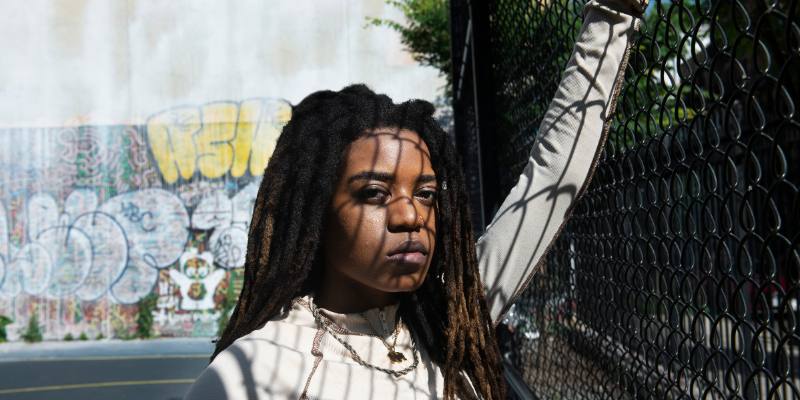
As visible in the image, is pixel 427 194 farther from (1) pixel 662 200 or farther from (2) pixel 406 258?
(1) pixel 662 200

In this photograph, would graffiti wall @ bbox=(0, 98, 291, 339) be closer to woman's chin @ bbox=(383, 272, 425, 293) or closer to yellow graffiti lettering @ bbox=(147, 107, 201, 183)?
yellow graffiti lettering @ bbox=(147, 107, 201, 183)

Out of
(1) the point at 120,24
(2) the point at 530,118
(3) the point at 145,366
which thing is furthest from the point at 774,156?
(1) the point at 120,24

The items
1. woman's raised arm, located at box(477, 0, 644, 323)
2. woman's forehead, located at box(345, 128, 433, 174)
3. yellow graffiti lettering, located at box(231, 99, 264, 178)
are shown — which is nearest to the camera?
woman's forehead, located at box(345, 128, 433, 174)

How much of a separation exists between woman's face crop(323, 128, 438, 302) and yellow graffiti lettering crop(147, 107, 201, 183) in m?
12.3

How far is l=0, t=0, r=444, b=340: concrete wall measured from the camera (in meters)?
13.0

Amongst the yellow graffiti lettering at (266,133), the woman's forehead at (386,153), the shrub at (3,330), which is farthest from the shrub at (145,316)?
the woman's forehead at (386,153)

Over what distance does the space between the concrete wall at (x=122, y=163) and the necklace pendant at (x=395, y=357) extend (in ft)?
39.5

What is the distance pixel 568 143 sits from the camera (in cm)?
156

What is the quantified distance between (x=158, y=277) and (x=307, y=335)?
41.0 feet

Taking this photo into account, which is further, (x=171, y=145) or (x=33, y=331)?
(x=171, y=145)

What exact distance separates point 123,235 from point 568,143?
506 inches

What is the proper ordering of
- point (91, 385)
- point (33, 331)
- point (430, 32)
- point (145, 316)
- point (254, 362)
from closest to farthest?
1. point (254, 362)
2. point (91, 385)
3. point (430, 32)
4. point (33, 331)
5. point (145, 316)

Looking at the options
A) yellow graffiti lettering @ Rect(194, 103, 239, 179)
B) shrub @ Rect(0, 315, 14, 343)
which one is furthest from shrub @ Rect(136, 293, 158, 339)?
yellow graffiti lettering @ Rect(194, 103, 239, 179)

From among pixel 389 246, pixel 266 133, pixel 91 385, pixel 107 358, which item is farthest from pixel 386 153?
pixel 266 133
